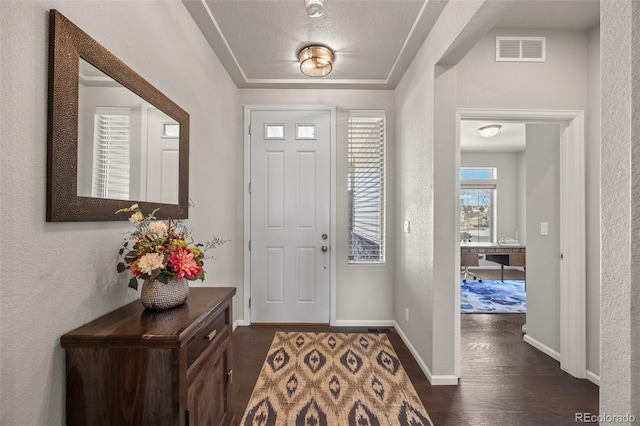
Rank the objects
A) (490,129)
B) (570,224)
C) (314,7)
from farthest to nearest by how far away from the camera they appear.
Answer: (490,129) < (570,224) < (314,7)

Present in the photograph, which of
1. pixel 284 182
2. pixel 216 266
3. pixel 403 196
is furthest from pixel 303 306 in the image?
pixel 403 196

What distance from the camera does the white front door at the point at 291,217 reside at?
3.21 metres

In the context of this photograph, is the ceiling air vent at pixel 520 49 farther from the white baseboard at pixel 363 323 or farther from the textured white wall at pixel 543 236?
the white baseboard at pixel 363 323

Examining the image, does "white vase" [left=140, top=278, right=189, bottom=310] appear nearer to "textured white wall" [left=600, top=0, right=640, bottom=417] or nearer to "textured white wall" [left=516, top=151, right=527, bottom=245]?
"textured white wall" [left=600, top=0, right=640, bottom=417]

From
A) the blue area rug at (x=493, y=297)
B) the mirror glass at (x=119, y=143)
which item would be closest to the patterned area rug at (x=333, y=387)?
the mirror glass at (x=119, y=143)

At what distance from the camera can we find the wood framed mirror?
100cm

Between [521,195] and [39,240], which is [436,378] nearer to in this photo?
[39,240]

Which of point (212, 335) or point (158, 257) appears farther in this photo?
point (212, 335)

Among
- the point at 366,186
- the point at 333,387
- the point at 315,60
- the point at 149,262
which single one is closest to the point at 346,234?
the point at 366,186

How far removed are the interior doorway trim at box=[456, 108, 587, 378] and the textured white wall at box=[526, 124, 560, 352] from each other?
17 centimetres

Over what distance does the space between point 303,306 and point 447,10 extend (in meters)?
2.98

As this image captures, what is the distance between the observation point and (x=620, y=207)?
785mm

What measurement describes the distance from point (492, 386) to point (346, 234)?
72.3 inches

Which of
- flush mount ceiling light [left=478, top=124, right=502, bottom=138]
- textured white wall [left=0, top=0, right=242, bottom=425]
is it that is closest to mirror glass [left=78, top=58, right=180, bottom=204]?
textured white wall [left=0, top=0, right=242, bottom=425]
